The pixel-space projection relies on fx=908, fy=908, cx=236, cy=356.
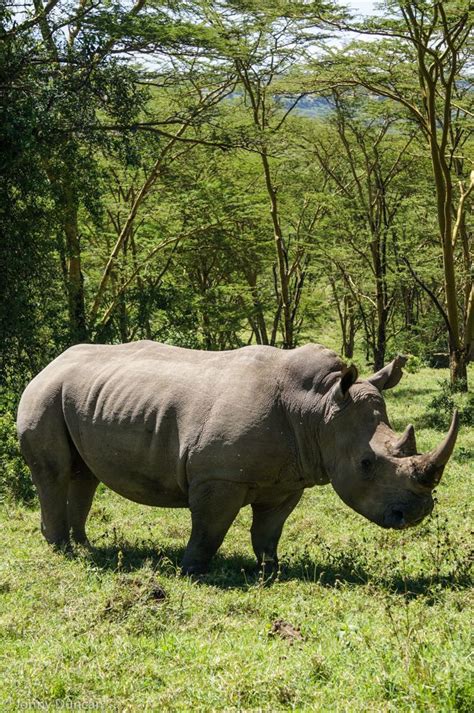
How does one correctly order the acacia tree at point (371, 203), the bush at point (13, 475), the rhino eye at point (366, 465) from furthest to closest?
the acacia tree at point (371, 203), the bush at point (13, 475), the rhino eye at point (366, 465)

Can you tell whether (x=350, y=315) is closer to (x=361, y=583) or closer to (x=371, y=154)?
(x=371, y=154)

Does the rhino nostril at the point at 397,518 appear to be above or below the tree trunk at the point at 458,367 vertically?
above

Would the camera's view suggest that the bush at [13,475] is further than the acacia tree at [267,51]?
No

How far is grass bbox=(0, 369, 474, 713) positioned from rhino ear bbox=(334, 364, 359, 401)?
131 cm

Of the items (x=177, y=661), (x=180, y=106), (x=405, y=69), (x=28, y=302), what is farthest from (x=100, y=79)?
(x=177, y=661)

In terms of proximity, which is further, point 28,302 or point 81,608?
point 28,302

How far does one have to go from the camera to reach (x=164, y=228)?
2103 centimetres

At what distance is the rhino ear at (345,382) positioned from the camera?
6.90 meters

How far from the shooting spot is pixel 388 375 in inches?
287

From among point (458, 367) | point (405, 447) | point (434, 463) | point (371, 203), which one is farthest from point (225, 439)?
point (371, 203)

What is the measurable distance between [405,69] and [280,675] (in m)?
16.2

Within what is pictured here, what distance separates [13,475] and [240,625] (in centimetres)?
611

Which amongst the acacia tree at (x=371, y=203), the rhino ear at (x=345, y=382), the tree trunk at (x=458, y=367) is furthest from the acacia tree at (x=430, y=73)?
the rhino ear at (x=345, y=382)

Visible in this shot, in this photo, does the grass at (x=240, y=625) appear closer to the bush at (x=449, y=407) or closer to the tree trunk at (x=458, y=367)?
the bush at (x=449, y=407)
